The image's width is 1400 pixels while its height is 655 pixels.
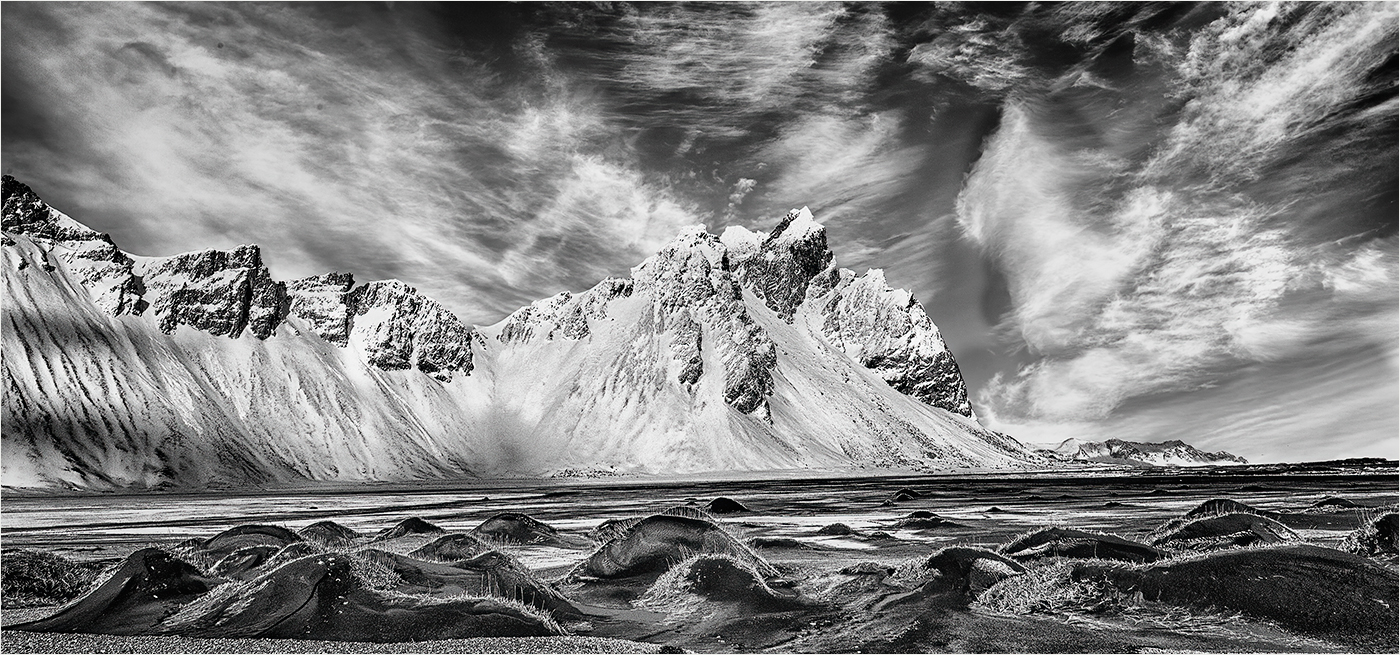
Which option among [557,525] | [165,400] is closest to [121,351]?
[165,400]

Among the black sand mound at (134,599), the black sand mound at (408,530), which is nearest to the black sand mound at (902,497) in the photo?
the black sand mound at (408,530)

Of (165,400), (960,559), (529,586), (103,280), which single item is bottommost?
(529,586)

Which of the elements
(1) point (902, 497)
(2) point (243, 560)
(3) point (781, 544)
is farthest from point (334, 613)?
(1) point (902, 497)

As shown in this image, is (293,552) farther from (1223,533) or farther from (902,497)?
(902,497)

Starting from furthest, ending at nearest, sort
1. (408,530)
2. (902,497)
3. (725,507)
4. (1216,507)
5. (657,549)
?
(902,497), (725,507), (408,530), (1216,507), (657,549)

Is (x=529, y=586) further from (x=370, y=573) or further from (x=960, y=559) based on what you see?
(x=960, y=559)

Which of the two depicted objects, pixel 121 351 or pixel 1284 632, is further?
pixel 121 351

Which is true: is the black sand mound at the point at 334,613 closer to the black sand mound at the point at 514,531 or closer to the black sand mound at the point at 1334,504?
the black sand mound at the point at 514,531
